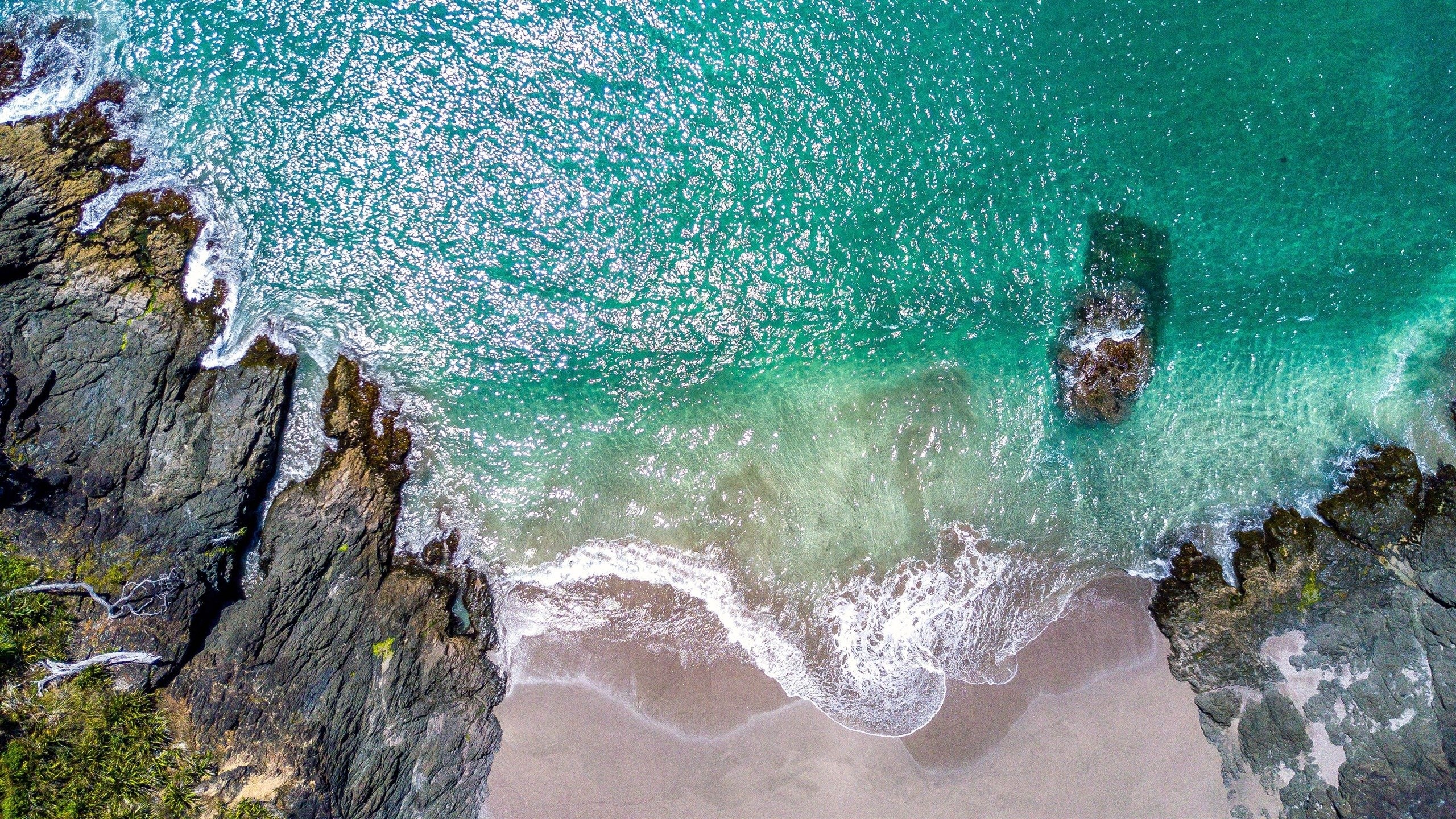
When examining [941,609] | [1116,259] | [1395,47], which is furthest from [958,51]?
[941,609]

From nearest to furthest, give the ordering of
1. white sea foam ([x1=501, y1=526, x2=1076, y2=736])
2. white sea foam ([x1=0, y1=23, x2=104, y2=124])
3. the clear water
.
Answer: white sea foam ([x1=0, y1=23, x2=104, y2=124]) < white sea foam ([x1=501, y1=526, x2=1076, y2=736]) < the clear water

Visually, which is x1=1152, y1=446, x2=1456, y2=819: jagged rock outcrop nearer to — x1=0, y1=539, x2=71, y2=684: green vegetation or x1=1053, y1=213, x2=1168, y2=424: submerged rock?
x1=1053, y1=213, x2=1168, y2=424: submerged rock

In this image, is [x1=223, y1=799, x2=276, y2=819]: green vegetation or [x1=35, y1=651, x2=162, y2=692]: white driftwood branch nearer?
[x1=35, y1=651, x2=162, y2=692]: white driftwood branch

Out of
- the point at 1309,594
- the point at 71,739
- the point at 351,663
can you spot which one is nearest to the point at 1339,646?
the point at 1309,594

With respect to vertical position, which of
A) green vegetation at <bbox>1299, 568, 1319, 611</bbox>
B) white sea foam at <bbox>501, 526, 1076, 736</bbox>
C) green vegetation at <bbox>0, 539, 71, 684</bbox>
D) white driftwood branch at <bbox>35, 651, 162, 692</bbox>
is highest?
green vegetation at <bbox>1299, 568, 1319, 611</bbox>

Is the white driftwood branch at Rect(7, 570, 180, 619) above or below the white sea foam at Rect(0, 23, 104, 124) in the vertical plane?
below

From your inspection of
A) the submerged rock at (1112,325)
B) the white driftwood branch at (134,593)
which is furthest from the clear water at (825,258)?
the white driftwood branch at (134,593)

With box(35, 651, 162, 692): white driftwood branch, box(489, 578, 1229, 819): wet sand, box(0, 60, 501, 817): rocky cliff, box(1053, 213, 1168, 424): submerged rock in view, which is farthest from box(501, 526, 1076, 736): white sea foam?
box(35, 651, 162, 692): white driftwood branch

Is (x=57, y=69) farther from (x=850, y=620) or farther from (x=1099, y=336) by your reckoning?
(x=1099, y=336)
